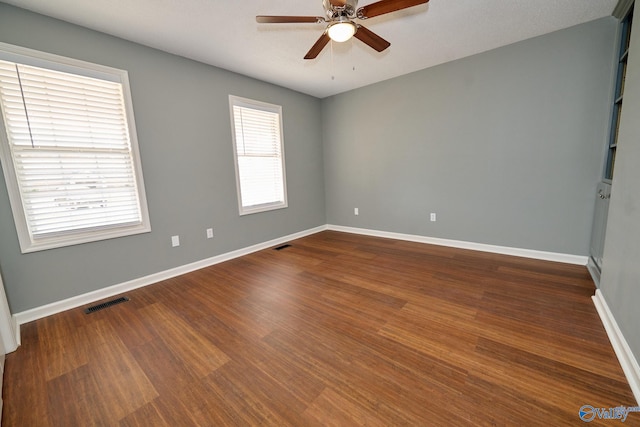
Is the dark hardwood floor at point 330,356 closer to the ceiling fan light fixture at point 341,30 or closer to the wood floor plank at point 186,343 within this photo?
the wood floor plank at point 186,343

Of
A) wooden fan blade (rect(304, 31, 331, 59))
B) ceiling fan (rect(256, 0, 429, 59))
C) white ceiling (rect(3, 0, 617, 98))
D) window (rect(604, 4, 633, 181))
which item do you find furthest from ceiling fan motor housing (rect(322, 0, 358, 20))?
window (rect(604, 4, 633, 181))

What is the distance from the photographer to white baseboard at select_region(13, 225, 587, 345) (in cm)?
222

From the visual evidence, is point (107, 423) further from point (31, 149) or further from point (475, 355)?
point (31, 149)

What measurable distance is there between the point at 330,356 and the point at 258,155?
3123 millimetres

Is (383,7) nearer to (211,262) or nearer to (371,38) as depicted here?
(371,38)

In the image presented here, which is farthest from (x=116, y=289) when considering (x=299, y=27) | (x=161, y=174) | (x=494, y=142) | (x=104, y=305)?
(x=494, y=142)

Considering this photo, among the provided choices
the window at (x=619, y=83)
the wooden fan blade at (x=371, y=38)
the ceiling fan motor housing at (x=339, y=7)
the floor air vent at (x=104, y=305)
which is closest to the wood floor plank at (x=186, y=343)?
the floor air vent at (x=104, y=305)

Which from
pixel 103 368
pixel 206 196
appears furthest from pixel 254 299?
Result: pixel 206 196

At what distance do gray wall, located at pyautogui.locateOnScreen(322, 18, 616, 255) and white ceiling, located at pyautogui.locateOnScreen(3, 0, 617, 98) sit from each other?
12.2 inches

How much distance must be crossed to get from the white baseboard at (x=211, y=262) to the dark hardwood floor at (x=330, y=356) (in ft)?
0.44

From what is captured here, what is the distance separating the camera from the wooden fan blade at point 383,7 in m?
1.57

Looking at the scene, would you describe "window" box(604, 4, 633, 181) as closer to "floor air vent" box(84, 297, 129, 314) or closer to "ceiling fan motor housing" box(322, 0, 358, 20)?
"ceiling fan motor housing" box(322, 0, 358, 20)

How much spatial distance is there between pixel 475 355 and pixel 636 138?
1705 mm

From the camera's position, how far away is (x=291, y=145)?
4391 millimetres
